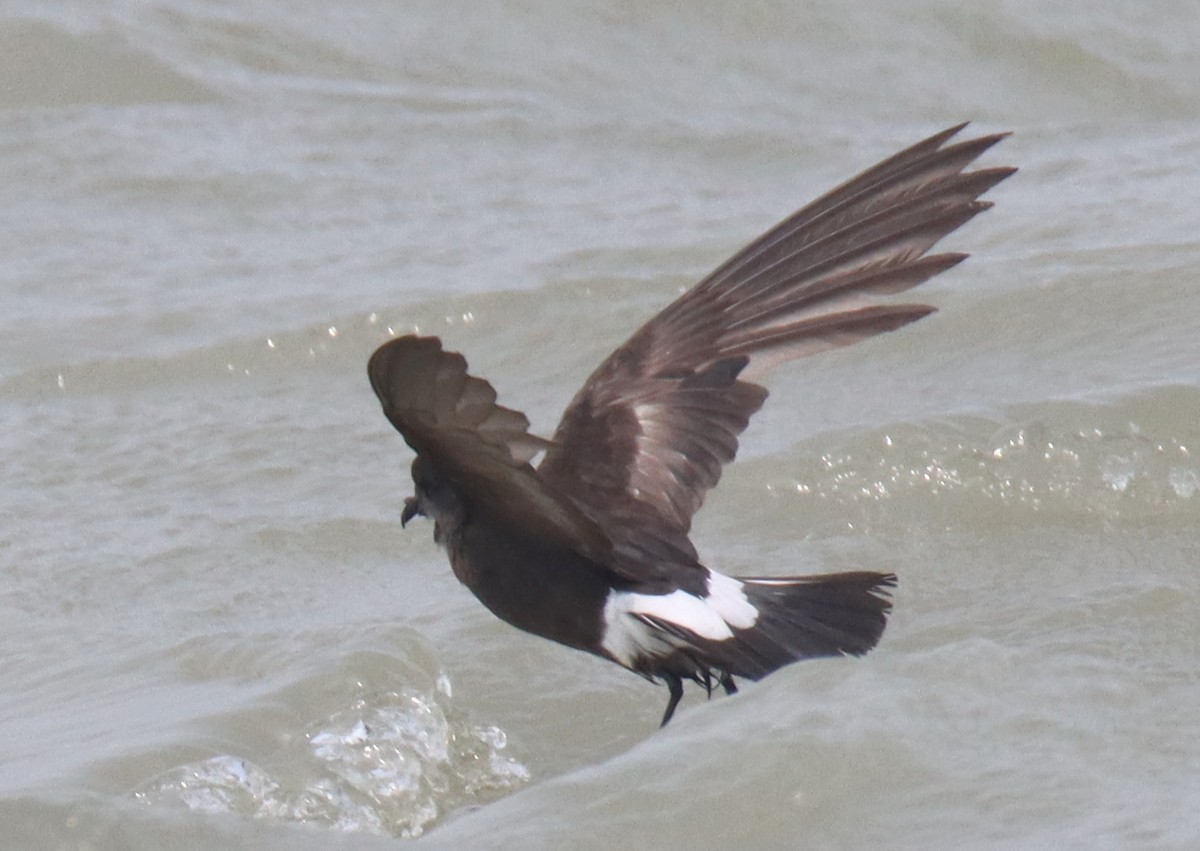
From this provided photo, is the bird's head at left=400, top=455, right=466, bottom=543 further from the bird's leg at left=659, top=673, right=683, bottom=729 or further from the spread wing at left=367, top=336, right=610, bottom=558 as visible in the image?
the bird's leg at left=659, top=673, right=683, bottom=729

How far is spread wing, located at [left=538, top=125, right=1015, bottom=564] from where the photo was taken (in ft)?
14.6

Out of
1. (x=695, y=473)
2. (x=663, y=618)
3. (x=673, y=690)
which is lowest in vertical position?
(x=673, y=690)

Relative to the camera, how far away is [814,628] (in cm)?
427

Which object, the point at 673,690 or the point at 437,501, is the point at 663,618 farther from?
the point at 437,501

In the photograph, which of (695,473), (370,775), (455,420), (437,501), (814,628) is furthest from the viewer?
(695,473)

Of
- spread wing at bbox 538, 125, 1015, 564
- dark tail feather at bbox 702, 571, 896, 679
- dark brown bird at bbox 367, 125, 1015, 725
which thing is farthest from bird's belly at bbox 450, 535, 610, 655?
dark tail feather at bbox 702, 571, 896, 679

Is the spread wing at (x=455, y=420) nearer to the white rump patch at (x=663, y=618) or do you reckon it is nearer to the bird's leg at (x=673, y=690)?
the white rump patch at (x=663, y=618)

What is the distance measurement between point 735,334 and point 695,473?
0.33 m

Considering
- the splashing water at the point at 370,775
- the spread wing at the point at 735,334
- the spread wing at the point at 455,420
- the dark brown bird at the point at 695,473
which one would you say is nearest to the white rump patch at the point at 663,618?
the dark brown bird at the point at 695,473

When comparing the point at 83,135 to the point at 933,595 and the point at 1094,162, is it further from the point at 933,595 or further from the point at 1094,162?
the point at 933,595

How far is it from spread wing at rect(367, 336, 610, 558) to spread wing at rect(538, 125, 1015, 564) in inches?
21.1

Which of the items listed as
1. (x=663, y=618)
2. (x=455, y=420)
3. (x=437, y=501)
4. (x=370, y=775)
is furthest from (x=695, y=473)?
(x=455, y=420)

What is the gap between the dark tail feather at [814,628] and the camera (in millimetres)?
4234

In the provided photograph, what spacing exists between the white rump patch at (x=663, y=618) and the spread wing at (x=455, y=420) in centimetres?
44
